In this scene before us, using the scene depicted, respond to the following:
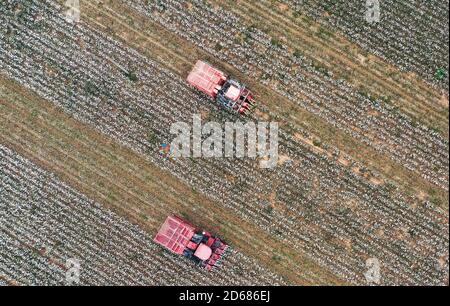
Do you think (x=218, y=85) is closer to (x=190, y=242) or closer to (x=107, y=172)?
(x=107, y=172)

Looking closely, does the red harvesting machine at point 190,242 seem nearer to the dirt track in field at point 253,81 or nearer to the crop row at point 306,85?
the dirt track in field at point 253,81

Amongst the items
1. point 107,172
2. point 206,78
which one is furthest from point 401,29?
point 107,172

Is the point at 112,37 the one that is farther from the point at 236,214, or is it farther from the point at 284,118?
the point at 236,214

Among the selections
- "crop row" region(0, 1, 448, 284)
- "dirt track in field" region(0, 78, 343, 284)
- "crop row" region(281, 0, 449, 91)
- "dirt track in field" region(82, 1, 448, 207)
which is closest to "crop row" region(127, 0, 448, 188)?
"dirt track in field" region(82, 1, 448, 207)

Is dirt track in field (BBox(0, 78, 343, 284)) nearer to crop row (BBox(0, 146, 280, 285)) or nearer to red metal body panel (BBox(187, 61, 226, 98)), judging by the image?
crop row (BBox(0, 146, 280, 285))

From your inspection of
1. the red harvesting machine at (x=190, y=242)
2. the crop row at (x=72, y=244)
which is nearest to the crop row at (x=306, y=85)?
the red harvesting machine at (x=190, y=242)

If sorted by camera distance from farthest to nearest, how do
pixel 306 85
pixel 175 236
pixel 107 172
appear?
pixel 107 172, pixel 306 85, pixel 175 236
